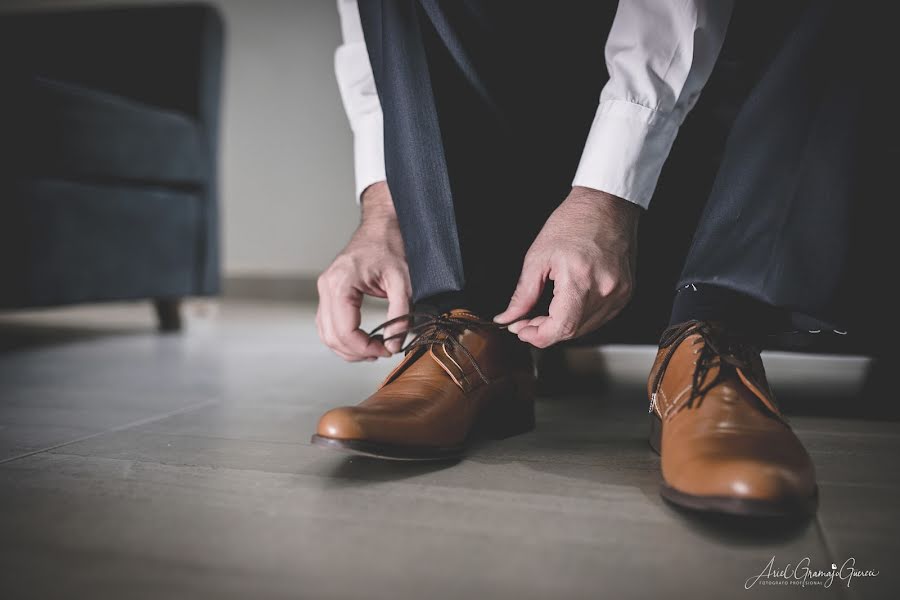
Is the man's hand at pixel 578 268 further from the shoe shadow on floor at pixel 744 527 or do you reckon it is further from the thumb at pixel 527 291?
the shoe shadow on floor at pixel 744 527

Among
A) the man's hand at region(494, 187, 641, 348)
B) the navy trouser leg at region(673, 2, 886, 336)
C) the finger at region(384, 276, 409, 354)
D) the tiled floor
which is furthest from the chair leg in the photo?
the navy trouser leg at region(673, 2, 886, 336)

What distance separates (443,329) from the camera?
68 cm

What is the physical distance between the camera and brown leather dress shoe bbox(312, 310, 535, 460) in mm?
567

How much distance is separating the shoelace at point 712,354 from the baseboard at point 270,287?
254 cm

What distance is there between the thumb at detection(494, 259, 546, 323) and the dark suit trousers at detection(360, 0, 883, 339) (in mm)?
80

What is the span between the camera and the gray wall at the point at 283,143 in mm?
2996

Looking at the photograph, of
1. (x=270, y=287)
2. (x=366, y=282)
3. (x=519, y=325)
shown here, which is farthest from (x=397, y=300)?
(x=270, y=287)

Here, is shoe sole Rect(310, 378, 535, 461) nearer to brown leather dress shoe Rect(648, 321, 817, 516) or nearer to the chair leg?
brown leather dress shoe Rect(648, 321, 817, 516)

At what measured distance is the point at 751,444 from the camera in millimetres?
493

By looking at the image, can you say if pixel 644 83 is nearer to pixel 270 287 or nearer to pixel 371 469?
pixel 371 469

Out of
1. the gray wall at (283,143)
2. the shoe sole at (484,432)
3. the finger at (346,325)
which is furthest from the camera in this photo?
the gray wall at (283,143)

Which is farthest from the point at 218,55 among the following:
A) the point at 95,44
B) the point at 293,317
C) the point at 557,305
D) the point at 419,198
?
the point at 557,305
